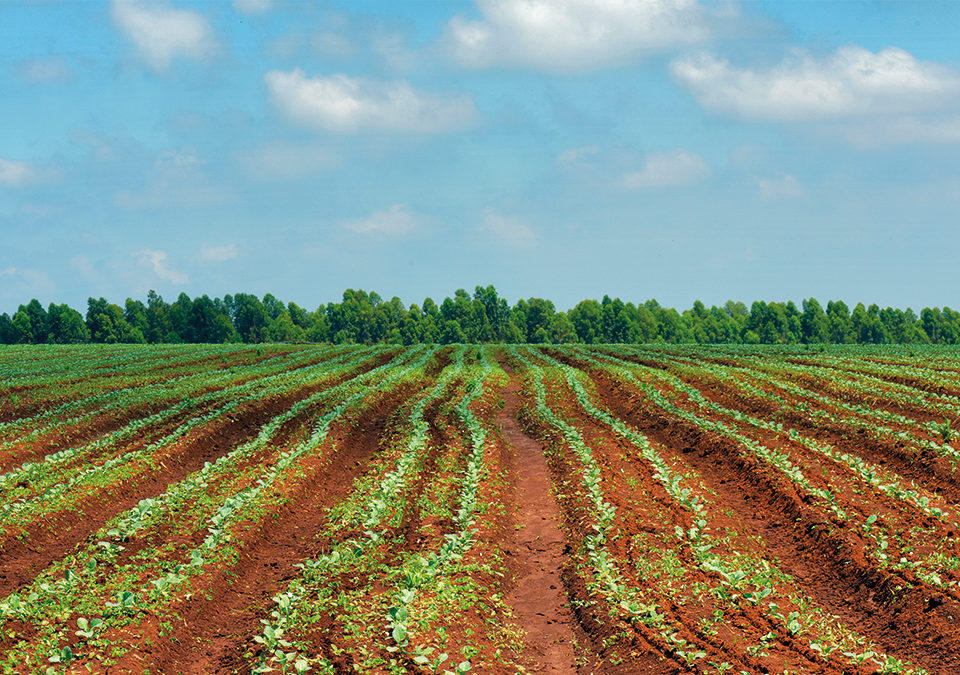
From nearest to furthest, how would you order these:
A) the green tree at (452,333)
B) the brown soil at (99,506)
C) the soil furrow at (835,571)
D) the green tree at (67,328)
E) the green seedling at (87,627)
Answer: the green seedling at (87,627)
the soil furrow at (835,571)
the brown soil at (99,506)
the green tree at (67,328)
the green tree at (452,333)

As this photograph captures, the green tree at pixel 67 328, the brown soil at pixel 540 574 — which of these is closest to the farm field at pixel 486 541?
the brown soil at pixel 540 574

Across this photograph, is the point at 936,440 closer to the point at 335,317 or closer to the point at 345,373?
the point at 345,373

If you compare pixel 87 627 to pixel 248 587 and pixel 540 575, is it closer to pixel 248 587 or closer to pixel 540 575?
pixel 248 587

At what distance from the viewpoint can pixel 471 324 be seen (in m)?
149

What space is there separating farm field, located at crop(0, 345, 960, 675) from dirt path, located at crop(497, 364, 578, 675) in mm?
44

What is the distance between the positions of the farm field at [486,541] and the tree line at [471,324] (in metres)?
Result: 113

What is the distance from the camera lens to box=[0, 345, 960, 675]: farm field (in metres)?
8.32

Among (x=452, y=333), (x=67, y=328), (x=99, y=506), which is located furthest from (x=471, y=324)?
(x=99, y=506)

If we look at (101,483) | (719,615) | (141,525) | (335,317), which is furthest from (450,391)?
(335,317)

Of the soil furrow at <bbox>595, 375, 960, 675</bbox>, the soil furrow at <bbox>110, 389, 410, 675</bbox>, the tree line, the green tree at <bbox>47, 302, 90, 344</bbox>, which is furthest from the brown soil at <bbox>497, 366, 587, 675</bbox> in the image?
the green tree at <bbox>47, 302, 90, 344</bbox>

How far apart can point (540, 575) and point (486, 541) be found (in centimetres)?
118

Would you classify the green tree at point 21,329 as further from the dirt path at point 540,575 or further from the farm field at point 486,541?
the dirt path at point 540,575

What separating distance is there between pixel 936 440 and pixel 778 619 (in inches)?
459

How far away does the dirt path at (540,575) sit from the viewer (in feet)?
28.5
